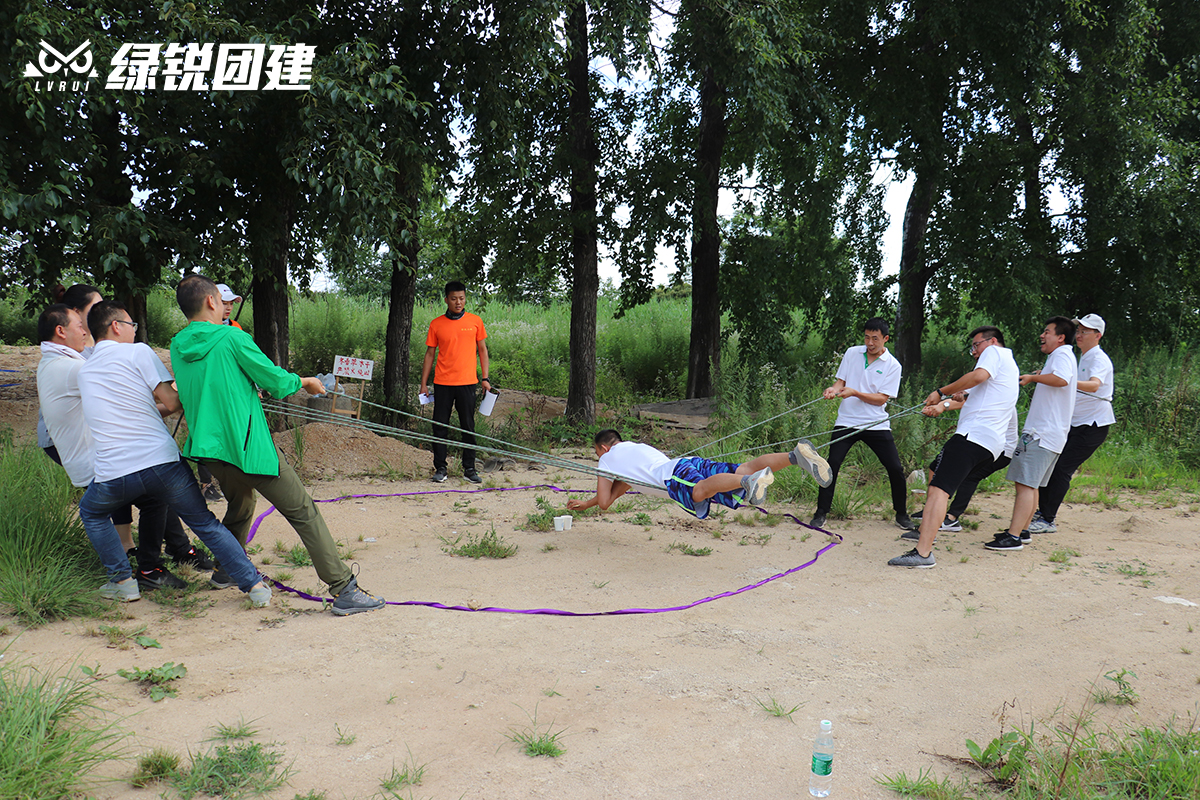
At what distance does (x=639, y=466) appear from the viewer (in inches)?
221

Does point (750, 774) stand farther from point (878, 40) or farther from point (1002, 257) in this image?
point (878, 40)

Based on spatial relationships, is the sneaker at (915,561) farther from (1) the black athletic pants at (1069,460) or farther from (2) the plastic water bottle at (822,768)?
(2) the plastic water bottle at (822,768)

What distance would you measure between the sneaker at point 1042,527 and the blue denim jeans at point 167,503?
6.26 meters

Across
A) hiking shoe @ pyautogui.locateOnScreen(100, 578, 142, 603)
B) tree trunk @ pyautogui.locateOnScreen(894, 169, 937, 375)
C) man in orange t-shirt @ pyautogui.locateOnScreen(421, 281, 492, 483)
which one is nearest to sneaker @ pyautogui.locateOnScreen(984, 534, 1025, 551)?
man in orange t-shirt @ pyautogui.locateOnScreen(421, 281, 492, 483)

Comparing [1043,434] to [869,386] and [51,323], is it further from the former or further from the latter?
[51,323]

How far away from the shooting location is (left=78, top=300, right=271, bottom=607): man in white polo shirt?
13.8 feet

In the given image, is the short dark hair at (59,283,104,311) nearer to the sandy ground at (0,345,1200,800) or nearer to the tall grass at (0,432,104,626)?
the tall grass at (0,432,104,626)

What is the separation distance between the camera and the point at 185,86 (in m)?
7.29

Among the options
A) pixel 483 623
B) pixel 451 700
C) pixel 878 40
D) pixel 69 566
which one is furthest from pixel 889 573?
pixel 878 40

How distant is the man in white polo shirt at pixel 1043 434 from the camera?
20.3 feet

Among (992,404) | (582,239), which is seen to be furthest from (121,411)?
(582,239)

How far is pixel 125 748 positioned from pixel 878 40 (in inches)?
554

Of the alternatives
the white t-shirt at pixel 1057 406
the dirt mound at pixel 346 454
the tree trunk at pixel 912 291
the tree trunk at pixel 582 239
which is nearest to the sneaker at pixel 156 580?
the dirt mound at pixel 346 454

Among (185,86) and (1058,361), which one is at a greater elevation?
(185,86)
